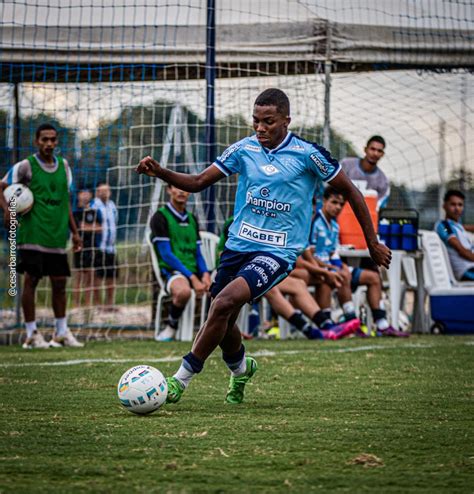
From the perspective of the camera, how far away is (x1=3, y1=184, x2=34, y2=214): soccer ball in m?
10.3

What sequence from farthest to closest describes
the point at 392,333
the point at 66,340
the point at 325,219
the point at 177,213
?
the point at 392,333
the point at 325,219
the point at 177,213
the point at 66,340

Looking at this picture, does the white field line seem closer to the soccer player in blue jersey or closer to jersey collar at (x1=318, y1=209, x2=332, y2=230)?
jersey collar at (x1=318, y1=209, x2=332, y2=230)

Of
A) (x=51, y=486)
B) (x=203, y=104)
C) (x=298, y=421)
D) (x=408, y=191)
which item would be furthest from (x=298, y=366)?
(x=408, y=191)

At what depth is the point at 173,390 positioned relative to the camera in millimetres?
5770

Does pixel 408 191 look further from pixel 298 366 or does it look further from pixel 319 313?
pixel 298 366

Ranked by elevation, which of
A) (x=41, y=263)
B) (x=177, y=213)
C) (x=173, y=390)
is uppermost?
(x=177, y=213)

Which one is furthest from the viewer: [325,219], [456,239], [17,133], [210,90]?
[456,239]

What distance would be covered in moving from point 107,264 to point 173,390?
8.54 m

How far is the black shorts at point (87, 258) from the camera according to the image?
13.8 meters

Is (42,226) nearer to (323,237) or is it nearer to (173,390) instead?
(323,237)

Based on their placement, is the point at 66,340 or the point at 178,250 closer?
the point at 66,340

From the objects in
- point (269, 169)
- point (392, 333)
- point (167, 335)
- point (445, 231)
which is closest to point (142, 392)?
point (269, 169)

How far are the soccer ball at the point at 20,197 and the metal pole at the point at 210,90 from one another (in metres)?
2.86

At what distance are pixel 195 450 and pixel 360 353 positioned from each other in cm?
541
